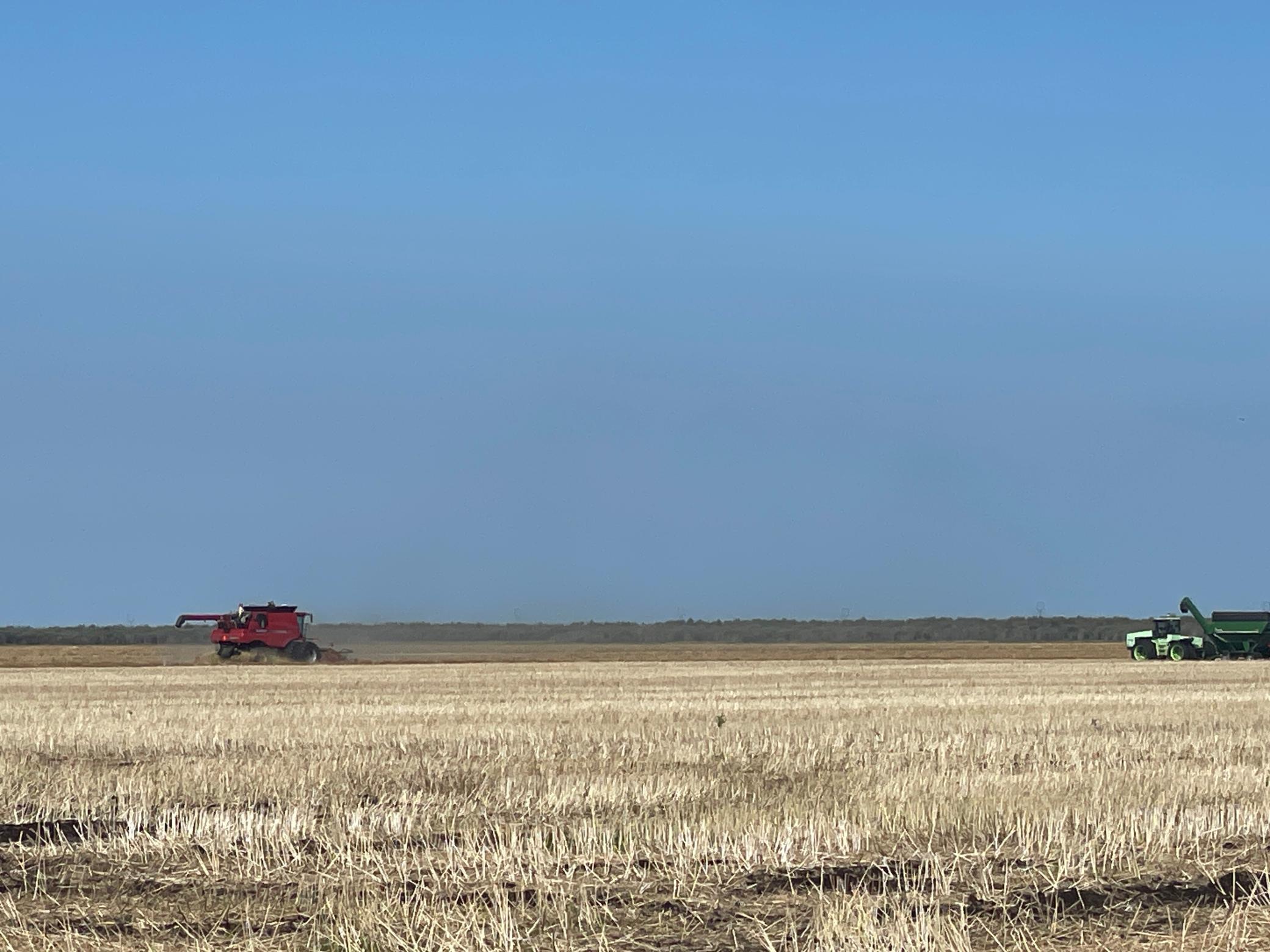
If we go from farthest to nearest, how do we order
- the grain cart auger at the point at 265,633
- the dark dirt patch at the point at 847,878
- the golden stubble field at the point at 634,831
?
1. the grain cart auger at the point at 265,633
2. the dark dirt patch at the point at 847,878
3. the golden stubble field at the point at 634,831

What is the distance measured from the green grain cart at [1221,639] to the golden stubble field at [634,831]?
3653 centimetres

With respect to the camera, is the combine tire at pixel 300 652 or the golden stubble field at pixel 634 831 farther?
the combine tire at pixel 300 652

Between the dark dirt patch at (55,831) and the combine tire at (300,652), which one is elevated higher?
the dark dirt patch at (55,831)

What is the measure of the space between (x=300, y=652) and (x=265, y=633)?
53.1 inches

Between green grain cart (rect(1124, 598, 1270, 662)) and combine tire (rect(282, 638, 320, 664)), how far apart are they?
29.1 meters

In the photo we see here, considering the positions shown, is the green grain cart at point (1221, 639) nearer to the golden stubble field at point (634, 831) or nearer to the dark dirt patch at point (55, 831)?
the golden stubble field at point (634, 831)

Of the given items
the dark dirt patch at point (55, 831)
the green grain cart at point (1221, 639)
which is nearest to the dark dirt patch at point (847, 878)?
the dark dirt patch at point (55, 831)

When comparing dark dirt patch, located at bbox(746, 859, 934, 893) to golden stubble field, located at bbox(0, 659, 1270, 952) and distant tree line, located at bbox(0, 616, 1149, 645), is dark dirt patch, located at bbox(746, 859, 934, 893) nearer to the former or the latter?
golden stubble field, located at bbox(0, 659, 1270, 952)

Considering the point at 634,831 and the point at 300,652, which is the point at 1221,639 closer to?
the point at 300,652

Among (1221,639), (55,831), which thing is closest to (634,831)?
(55,831)

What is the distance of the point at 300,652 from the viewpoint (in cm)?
5438

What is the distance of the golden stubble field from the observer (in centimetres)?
780

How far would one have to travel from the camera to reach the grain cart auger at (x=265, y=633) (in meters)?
54.1

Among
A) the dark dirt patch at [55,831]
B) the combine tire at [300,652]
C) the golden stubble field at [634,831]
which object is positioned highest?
the golden stubble field at [634,831]
